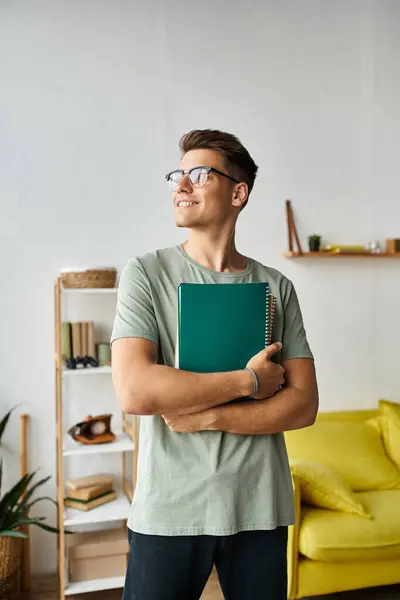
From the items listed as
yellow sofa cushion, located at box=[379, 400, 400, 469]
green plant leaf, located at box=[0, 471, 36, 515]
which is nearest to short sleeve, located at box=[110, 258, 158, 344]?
green plant leaf, located at box=[0, 471, 36, 515]

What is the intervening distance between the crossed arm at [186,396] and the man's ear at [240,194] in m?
0.42

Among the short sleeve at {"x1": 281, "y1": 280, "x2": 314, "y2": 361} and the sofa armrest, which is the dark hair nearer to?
the short sleeve at {"x1": 281, "y1": 280, "x2": 314, "y2": 361}

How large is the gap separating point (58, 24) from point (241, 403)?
2537 millimetres

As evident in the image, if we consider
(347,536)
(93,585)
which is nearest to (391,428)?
(347,536)

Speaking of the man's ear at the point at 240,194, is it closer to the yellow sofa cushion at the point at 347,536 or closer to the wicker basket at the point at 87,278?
the wicker basket at the point at 87,278

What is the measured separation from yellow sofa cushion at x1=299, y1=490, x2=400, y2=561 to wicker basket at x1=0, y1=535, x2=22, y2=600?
4.23ft

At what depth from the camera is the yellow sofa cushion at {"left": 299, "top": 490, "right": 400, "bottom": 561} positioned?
252 cm

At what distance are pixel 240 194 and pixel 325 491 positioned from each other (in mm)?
1706

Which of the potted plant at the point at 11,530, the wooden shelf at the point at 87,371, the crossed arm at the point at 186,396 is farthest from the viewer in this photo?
the wooden shelf at the point at 87,371

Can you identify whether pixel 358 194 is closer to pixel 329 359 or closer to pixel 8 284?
pixel 329 359

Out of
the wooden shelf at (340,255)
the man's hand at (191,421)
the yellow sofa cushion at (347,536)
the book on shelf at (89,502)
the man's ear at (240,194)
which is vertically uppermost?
the man's ear at (240,194)

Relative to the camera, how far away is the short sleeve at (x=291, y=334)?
1.45 meters

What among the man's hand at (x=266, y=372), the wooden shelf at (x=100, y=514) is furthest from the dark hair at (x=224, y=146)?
the wooden shelf at (x=100, y=514)

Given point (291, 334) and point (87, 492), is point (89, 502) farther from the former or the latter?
point (291, 334)
